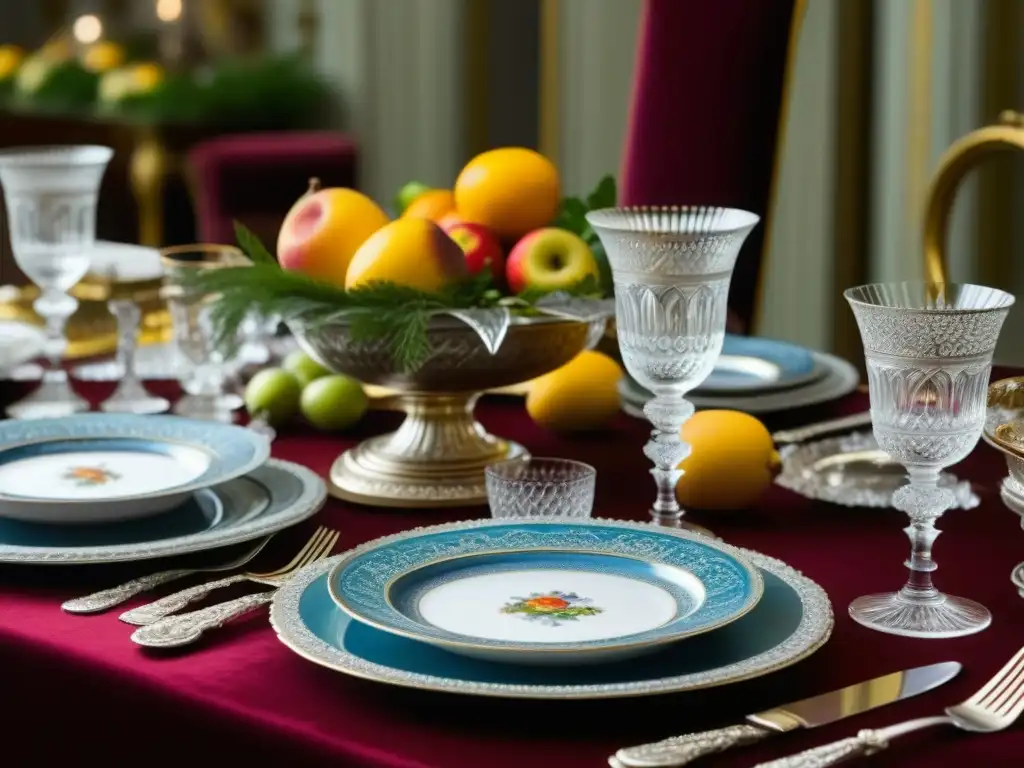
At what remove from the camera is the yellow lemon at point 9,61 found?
13.8 ft

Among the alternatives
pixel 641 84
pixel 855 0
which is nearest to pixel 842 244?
pixel 855 0

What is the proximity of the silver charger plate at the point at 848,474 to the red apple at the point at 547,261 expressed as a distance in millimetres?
205

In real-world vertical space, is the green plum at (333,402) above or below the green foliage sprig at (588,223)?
below

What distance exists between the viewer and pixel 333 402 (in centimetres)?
121

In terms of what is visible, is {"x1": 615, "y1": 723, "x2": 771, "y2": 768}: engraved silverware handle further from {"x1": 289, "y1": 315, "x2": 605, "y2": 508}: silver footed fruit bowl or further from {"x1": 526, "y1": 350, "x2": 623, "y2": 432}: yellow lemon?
{"x1": 526, "y1": 350, "x2": 623, "y2": 432}: yellow lemon

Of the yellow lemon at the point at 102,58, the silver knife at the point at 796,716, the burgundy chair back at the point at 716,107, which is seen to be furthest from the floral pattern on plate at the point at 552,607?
the yellow lemon at the point at 102,58

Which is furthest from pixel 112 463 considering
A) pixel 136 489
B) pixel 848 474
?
pixel 848 474

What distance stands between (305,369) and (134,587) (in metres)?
0.45

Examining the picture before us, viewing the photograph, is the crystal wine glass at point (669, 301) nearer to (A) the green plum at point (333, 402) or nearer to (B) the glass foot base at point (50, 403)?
(A) the green plum at point (333, 402)

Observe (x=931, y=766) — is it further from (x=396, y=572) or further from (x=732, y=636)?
(x=396, y=572)

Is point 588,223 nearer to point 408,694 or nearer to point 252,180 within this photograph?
point 408,694

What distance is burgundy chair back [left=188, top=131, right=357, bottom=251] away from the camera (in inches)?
144

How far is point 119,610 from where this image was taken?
83 cm

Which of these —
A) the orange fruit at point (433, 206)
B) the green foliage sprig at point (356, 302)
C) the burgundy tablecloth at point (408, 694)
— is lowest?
the burgundy tablecloth at point (408, 694)
